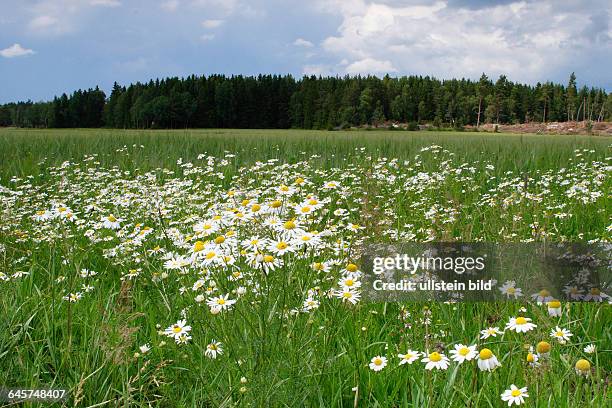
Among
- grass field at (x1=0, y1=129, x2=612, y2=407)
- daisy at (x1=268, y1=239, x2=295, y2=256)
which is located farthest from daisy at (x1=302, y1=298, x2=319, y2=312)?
daisy at (x1=268, y1=239, x2=295, y2=256)

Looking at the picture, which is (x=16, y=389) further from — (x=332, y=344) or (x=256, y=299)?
(x=332, y=344)

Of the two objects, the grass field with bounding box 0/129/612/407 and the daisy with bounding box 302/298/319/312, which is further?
the daisy with bounding box 302/298/319/312

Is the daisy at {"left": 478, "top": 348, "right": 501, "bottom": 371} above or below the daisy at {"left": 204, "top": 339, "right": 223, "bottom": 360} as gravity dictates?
above

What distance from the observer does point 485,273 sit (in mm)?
2902

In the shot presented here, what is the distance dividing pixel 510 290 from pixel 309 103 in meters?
91.5

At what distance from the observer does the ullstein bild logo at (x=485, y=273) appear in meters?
2.79

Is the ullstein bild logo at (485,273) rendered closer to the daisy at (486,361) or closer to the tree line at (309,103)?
the daisy at (486,361)

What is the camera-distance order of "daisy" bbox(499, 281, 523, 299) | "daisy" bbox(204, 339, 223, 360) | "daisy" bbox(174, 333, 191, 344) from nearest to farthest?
"daisy" bbox(204, 339, 223, 360), "daisy" bbox(174, 333, 191, 344), "daisy" bbox(499, 281, 523, 299)

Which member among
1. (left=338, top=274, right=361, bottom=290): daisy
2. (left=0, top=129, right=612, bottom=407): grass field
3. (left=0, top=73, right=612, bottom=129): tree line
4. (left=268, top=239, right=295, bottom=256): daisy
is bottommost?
(left=0, top=129, right=612, bottom=407): grass field

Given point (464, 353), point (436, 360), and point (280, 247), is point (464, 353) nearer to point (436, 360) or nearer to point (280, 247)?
point (436, 360)

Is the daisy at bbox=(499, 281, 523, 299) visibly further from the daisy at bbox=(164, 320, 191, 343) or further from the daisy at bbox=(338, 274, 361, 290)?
the daisy at bbox=(164, 320, 191, 343)

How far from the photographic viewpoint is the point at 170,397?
2061 millimetres

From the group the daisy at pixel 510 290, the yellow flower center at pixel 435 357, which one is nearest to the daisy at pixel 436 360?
the yellow flower center at pixel 435 357

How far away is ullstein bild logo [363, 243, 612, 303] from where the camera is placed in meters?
2.79
